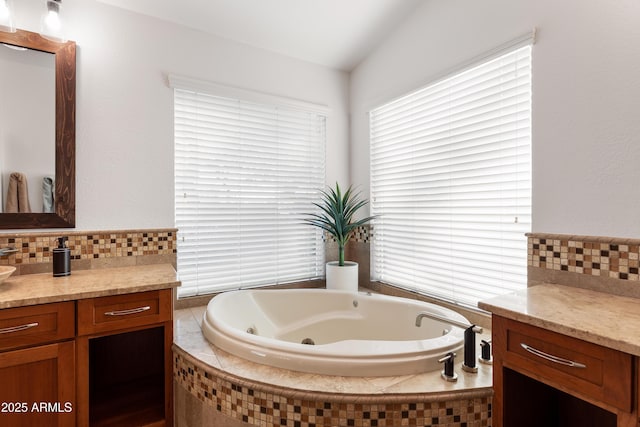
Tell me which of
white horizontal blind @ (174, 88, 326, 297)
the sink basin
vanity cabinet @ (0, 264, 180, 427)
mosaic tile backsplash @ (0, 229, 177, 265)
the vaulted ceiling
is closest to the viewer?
vanity cabinet @ (0, 264, 180, 427)

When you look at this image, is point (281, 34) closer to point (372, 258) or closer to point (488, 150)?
point (488, 150)

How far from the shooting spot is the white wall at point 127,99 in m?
2.01

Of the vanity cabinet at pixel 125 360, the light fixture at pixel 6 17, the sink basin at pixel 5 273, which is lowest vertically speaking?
the vanity cabinet at pixel 125 360

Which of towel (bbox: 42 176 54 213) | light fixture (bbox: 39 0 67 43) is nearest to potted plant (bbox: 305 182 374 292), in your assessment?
towel (bbox: 42 176 54 213)

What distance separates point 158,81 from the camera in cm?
222

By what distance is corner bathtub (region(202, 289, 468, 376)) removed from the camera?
4.62 ft

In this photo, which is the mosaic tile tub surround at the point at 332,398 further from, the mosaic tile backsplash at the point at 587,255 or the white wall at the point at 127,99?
the white wall at the point at 127,99

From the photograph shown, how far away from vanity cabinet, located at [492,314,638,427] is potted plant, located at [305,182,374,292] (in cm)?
141

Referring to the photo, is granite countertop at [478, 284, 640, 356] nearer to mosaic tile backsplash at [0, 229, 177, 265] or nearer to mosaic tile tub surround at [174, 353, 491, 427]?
mosaic tile tub surround at [174, 353, 491, 427]

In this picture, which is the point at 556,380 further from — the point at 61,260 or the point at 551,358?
the point at 61,260

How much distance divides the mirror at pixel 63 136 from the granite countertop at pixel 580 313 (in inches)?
91.0

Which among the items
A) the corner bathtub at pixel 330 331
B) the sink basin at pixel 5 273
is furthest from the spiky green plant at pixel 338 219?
the sink basin at pixel 5 273

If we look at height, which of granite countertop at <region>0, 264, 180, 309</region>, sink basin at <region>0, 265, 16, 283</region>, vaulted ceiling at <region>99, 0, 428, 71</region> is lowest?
granite countertop at <region>0, 264, 180, 309</region>

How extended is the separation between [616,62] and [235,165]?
2.27 metres
